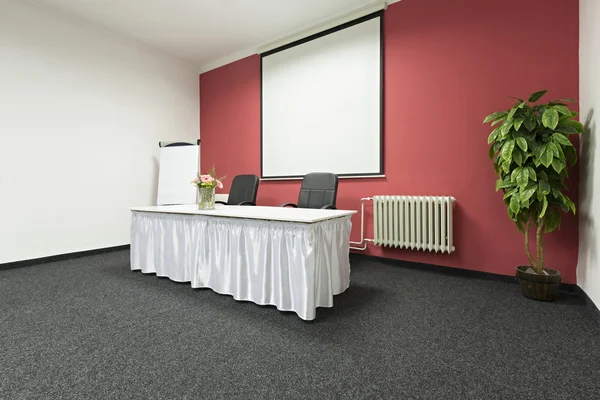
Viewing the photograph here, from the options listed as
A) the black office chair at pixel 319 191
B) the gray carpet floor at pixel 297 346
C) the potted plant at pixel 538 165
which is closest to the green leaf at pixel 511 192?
the potted plant at pixel 538 165

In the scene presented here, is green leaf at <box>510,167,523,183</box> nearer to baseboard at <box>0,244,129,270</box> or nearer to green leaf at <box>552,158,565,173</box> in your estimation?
green leaf at <box>552,158,565,173</box>

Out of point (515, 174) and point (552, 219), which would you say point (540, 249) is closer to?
point (552, 219)

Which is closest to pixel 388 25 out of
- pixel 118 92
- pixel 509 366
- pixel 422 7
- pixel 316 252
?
pixel 422 7

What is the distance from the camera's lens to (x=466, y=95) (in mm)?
2928

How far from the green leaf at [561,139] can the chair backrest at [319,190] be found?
6.01 feet

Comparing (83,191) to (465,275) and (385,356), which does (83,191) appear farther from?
(465,275)

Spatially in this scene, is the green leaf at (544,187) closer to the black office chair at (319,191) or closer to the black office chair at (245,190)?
the black office chair at (319,191)

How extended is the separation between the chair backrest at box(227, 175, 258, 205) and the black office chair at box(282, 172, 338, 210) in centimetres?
68

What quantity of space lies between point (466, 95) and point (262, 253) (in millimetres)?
2622

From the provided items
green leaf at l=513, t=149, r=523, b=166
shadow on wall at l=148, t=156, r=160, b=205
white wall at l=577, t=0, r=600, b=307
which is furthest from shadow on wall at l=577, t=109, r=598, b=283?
shadow on wall at l=148, t=156, r=160, b=205

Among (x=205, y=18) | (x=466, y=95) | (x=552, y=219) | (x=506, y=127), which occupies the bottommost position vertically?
(x=552, y=219)

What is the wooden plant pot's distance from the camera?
222 cm

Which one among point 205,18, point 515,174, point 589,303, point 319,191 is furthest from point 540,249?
point 205,18

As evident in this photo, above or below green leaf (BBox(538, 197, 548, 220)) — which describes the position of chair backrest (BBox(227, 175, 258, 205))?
above
